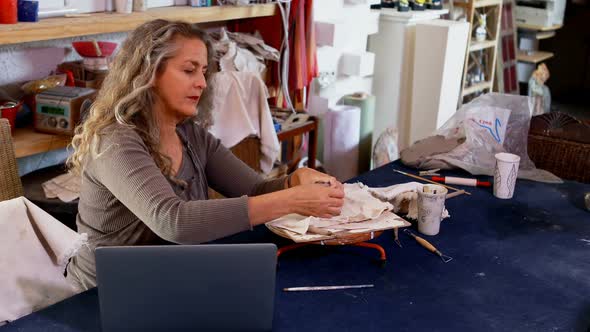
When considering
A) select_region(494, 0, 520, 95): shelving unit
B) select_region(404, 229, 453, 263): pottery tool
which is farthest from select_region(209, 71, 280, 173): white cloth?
select_region(494, 0, 520, 95): shelving unit

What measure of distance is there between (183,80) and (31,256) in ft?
1.99

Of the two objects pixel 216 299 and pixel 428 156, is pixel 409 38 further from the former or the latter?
pixel 216 299

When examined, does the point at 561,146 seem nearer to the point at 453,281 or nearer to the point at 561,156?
the point at 561,156

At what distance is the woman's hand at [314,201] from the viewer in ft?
5.97

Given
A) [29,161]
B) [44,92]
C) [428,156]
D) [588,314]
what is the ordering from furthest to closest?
[29,161] → [44,92] → [428,156] → [588,314]

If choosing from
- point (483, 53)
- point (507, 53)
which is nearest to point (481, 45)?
point (483, 53)

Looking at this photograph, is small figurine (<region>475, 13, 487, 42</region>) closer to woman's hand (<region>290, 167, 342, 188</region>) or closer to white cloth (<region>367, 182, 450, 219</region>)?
white cloth (<region>367, 182, 450, 219</region>)

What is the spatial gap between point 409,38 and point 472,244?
296cm

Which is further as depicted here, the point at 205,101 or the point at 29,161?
the point at 29,161

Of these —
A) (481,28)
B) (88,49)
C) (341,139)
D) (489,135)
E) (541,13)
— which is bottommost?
(341,139)

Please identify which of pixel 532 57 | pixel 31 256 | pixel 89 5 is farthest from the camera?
pixel 532 57

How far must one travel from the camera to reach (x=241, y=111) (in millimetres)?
3285

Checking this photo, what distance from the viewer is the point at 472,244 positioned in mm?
1966

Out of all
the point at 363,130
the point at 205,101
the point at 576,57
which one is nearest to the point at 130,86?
the point at 205,101
